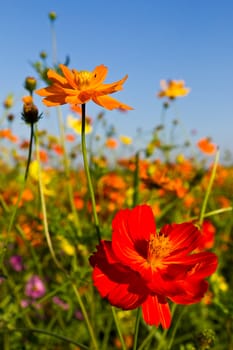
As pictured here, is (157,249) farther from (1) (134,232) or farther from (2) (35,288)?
(2) (35,288)

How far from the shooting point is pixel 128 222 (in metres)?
0.55

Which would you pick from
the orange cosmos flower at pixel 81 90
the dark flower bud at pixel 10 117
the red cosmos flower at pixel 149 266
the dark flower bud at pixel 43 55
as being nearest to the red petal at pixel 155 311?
the red cosmos flower at pixel 149 266

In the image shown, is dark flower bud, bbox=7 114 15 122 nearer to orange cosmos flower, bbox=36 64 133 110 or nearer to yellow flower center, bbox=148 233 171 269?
orange cosmos flower, bbox=36 64 133 110

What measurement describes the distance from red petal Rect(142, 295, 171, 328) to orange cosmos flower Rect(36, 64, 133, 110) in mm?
224

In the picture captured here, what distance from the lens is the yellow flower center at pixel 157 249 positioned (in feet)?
1.78

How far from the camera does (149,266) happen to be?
55 cm

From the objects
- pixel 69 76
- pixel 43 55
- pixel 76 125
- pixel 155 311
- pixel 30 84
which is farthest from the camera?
pixel 76 125

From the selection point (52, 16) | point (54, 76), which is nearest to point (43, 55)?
point (52, 16)

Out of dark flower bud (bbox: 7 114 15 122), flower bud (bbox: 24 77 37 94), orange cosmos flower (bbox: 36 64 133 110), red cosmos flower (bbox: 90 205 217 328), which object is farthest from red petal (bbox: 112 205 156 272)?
dark flower bud (bbox: 7 114 15 122)

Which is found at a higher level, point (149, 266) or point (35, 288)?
point (149, 266)

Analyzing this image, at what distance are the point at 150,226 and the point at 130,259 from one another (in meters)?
0.06

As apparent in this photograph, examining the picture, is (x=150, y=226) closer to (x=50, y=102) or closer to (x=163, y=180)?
(x=50, y=102)

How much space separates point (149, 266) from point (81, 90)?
0.77ft

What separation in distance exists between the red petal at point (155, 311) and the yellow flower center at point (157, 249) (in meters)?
0.05
